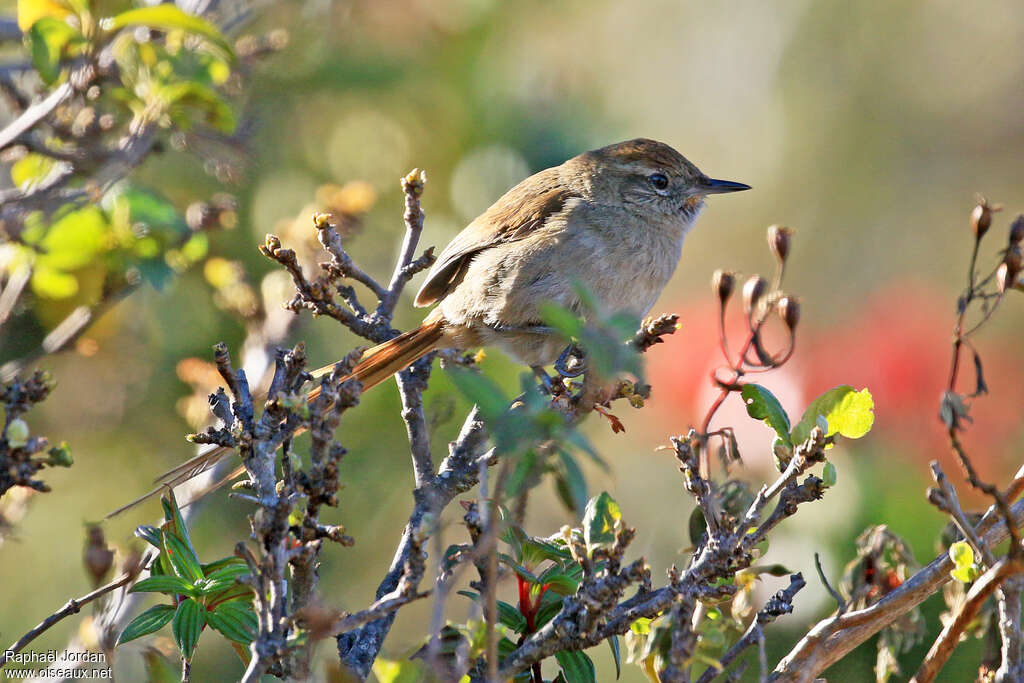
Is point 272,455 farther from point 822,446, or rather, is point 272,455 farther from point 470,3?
point 470,3

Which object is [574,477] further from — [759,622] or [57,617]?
[57,617]

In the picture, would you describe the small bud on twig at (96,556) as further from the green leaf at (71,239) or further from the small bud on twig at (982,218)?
the small bud on twig at (982,218)

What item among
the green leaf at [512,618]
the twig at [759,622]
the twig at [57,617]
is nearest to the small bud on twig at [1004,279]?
the twig at [759,622]

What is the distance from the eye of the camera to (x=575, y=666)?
1.90 m

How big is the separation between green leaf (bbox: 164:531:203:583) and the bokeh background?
430 millimetres

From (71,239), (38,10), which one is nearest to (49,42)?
(38,10)

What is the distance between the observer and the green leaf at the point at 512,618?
6.57ft

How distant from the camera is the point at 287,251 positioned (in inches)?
98.7

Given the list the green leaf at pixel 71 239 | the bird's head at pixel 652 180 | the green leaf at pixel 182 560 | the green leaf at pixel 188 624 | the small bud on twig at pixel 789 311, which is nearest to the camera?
the green leaf at pixel 188 624

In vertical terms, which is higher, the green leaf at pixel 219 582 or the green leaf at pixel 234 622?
the green leaf at pixel 219 582

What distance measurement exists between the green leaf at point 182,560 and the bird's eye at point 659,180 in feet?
9.31

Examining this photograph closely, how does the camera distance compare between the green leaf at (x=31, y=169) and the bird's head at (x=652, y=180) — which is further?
the bird's head at (x=652, y=180)

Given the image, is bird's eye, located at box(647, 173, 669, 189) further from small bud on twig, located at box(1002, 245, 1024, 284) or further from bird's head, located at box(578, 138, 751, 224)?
small bud on twig, located at box(1002, 245, 1024, 284)

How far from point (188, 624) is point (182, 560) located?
14 cm
